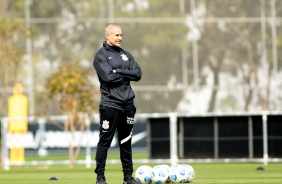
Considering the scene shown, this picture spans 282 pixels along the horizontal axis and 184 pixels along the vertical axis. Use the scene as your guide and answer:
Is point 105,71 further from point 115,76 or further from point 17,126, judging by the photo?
point 17,126

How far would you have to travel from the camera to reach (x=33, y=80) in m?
27.8

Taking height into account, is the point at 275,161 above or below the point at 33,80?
below

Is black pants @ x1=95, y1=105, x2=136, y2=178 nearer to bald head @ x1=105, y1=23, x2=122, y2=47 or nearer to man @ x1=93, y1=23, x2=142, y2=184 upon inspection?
man @ x1=93, y1=23, x2=142, y2=184

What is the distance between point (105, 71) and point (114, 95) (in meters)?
0.30

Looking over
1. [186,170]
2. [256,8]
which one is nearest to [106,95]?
[186,170]

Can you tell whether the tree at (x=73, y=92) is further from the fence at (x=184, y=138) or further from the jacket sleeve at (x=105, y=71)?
the jacket sleeve at (x=105, y=71)

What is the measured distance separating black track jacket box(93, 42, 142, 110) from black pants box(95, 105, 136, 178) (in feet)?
0.27

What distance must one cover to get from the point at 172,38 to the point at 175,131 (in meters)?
8.81

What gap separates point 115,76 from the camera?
35.9ft

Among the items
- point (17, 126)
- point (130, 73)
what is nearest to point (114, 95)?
point (130, 73)

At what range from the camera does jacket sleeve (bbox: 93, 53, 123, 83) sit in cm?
1092

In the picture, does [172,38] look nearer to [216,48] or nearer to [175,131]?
[216,48]

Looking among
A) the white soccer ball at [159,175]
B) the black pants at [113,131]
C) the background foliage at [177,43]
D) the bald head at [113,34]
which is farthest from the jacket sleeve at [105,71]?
the background foliage at [177,43]

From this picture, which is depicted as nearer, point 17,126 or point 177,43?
point 17,126
